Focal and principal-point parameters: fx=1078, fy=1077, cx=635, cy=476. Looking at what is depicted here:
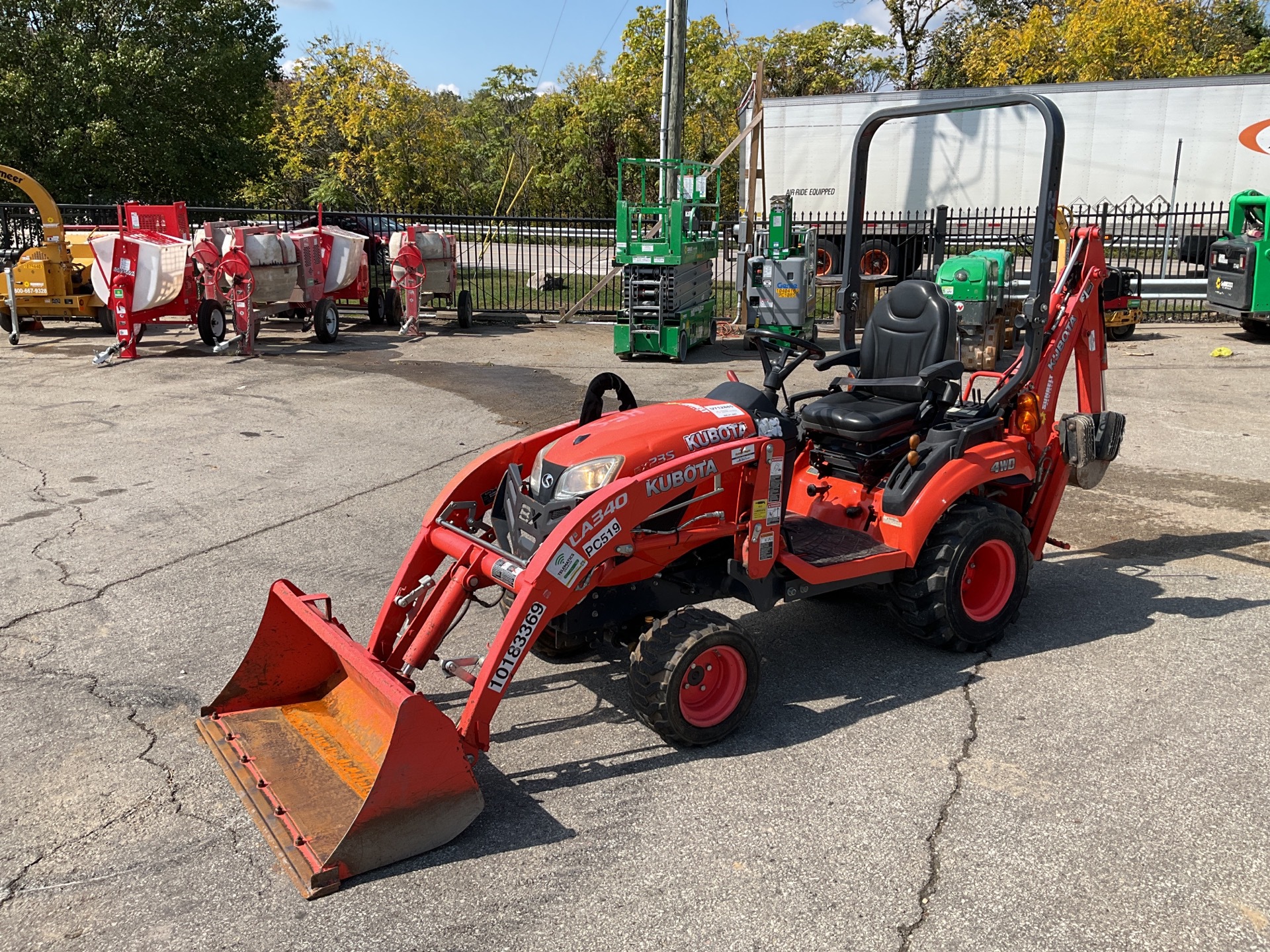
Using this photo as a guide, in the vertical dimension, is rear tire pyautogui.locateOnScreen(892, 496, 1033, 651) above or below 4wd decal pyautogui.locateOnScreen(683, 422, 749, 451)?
below

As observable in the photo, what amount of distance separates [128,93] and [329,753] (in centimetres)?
2695

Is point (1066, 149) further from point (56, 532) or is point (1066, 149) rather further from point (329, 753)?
point (329, 753)

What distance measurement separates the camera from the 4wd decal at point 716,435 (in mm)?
4484

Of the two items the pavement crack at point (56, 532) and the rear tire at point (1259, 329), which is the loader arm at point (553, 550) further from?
the rear tire at point (1259, 329)

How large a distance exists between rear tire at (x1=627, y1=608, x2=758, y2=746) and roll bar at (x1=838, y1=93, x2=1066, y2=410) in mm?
2047

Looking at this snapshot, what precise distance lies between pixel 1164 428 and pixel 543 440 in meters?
7.68

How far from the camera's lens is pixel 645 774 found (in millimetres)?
4262

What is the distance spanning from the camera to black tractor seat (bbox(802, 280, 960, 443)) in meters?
5.38

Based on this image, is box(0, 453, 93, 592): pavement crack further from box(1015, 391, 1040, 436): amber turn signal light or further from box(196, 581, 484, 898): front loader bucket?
box(1015, 391, 1040, 436): amber turn signal light

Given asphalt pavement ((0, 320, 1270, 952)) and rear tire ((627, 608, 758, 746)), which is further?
rear tire ((627, 608, 758, 746))

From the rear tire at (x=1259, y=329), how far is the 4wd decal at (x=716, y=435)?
14.3m

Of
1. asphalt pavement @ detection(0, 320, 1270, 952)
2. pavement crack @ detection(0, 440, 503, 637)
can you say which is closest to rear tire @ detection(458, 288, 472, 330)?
pavement crack @ detection(0, 440, 503, 637)

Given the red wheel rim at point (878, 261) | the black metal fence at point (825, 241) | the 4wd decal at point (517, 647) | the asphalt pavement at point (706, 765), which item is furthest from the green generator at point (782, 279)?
the 4wd decal at point (517, 647)

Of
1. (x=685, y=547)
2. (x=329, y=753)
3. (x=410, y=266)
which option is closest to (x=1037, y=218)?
(x=685, y=547)
